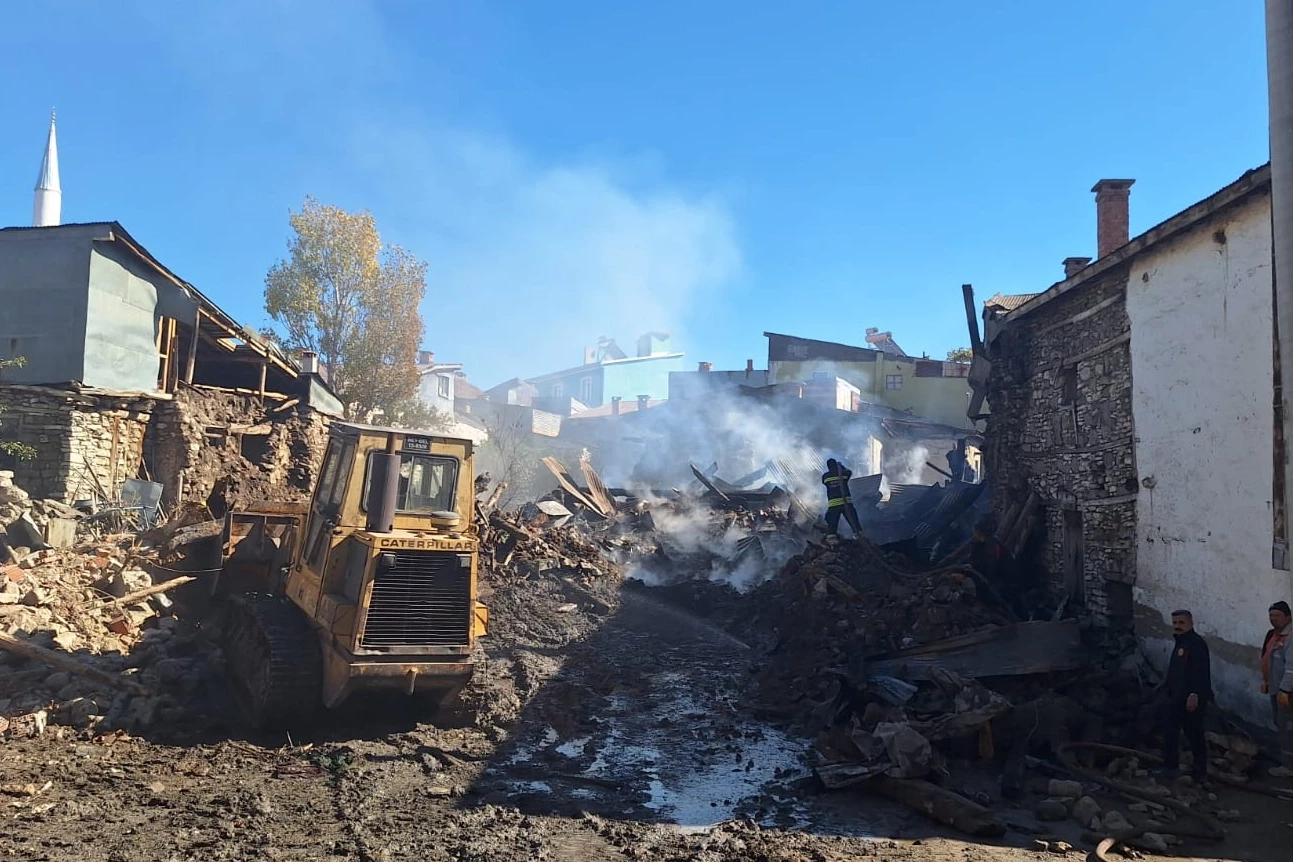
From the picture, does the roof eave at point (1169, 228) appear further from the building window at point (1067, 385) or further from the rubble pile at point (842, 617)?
the rubble pile at point (842, 617)

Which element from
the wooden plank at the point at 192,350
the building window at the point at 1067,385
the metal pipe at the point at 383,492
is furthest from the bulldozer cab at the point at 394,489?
the wooden plank at the point at 192,350

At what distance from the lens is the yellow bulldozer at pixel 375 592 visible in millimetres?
7676

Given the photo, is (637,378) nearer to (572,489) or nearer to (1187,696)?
(572,489)

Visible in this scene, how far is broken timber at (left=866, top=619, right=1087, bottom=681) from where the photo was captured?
9.55 metres

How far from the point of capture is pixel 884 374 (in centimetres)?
4631

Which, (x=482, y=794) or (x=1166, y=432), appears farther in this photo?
(x=1166, y=432)

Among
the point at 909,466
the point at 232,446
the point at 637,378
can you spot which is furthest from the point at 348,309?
the point at 637,378

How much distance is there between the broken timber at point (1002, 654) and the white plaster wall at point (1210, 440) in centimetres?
147

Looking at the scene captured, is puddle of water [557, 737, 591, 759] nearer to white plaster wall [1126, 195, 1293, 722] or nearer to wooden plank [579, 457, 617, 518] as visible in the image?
white plaster wall [1126, 195, 1293, 722]

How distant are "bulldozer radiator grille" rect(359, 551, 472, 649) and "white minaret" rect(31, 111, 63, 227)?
141 ft

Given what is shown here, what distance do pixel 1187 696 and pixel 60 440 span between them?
699 inches

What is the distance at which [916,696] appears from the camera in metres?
9.16

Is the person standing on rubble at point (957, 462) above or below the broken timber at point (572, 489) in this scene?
above

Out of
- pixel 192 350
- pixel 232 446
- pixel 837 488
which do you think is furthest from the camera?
pixel 232 446
